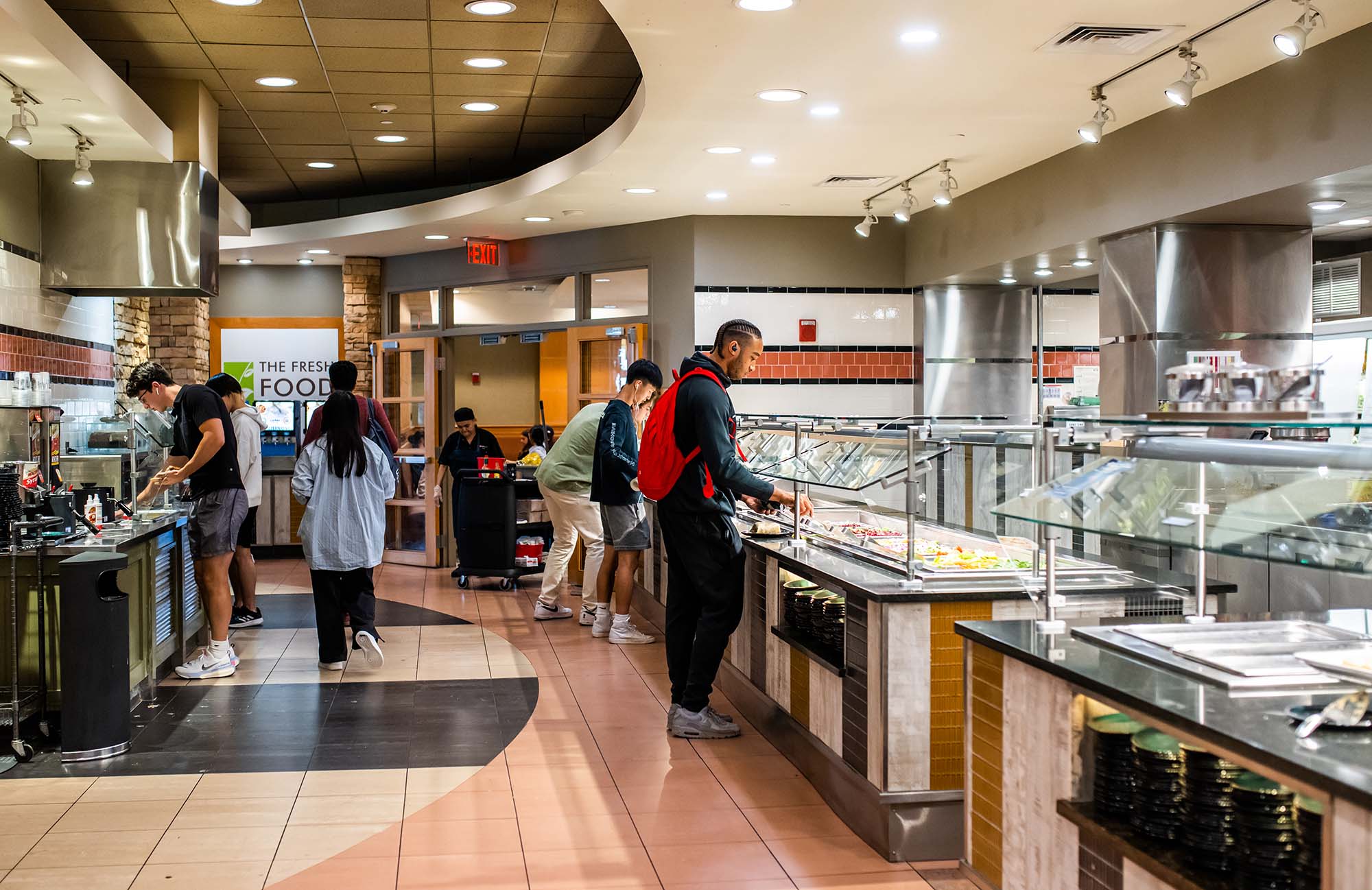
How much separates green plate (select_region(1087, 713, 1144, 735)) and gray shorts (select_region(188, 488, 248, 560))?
5.32 meters

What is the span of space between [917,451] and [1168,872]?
2024 mm

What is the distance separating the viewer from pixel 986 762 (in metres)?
3.12

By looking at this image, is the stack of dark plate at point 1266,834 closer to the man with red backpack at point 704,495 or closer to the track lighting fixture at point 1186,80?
the man with red backpack at point 704,495

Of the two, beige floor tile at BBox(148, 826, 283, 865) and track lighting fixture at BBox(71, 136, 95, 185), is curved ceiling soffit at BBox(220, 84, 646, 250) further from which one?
beige floor tile at BBox(148, 826, 283, 865)

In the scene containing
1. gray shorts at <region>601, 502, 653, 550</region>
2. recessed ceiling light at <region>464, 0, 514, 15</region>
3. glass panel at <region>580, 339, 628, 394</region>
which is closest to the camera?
recessed ceiling light at <region>464, 0, 514, 15</region>

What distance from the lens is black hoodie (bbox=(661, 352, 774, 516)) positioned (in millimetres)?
4965

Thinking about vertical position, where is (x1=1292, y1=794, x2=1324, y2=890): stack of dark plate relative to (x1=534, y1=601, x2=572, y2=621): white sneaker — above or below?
above

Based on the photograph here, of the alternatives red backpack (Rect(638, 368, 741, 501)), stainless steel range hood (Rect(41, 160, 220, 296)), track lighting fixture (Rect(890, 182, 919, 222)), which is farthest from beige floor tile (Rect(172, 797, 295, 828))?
track lighting fixture (Rect(890, 182, 919, 222))

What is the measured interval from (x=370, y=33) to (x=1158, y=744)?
5.98 m

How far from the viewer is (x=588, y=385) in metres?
10.3

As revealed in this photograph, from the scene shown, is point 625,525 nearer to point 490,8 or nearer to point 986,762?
point 490,8

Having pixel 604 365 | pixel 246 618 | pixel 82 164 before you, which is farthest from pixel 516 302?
pixel 82 164

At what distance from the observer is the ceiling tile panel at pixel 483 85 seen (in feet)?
26.0

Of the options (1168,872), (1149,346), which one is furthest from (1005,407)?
(1168,872)
